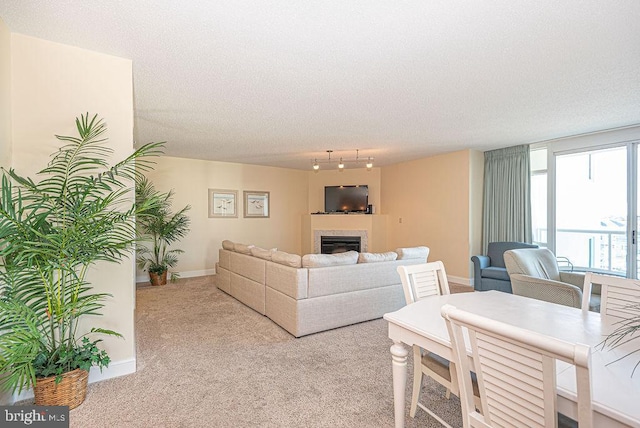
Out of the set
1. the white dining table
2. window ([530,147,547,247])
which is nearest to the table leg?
the white dining table

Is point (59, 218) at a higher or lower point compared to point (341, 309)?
higher

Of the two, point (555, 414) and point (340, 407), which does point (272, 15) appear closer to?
point (555, 414)

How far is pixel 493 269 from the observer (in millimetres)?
4559

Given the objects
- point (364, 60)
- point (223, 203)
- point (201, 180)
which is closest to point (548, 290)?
point (364, 60)

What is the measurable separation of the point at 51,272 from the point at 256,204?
17.4ft

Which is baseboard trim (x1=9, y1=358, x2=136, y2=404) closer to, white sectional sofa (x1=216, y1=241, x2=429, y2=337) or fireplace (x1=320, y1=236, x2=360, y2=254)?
white sectional sofa (x1=216, y1=241, x2=429, y2=337)

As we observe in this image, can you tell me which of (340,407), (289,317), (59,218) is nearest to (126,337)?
(59,218)

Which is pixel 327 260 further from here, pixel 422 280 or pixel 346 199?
pixel 346 199

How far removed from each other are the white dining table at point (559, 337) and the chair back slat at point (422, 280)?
0.42 ft

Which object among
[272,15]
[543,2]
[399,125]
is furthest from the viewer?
[399,125]

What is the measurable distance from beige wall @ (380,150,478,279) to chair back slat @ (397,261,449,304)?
375cm

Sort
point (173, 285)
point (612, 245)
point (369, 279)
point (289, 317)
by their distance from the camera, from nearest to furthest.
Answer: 1. point (289, 317)
2. point (369, 279)
3. point (612, 245)
4. point (173, 285)

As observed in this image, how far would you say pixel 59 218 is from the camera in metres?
2.01

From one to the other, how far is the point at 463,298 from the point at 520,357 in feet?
3.52
